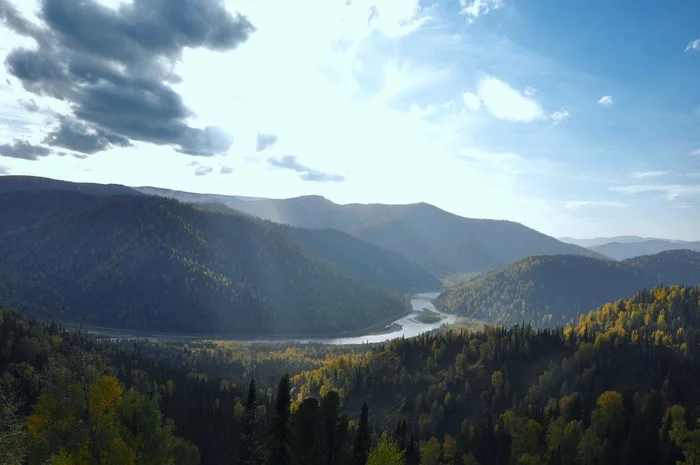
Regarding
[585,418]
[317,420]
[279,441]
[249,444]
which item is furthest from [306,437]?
[585,418]

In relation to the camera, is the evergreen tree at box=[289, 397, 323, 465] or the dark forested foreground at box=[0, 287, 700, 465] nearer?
the dark forested foreground at box=[0, 287, 700, 465]

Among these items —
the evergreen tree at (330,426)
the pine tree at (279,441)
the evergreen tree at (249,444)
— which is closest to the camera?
the pine tree at (279,441)

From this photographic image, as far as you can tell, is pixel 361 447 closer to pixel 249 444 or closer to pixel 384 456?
pixel 384 456

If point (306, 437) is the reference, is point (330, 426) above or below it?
below

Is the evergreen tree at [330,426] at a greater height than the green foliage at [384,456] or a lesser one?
greater

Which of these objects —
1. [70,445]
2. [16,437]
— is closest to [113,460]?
[70,445]

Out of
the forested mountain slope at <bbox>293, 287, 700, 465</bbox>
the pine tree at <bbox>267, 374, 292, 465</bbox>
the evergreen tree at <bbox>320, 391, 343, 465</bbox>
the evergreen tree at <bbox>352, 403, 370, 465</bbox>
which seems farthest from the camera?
the forested mountain slope at <bbox>293, 287, 700, 465</bbox>

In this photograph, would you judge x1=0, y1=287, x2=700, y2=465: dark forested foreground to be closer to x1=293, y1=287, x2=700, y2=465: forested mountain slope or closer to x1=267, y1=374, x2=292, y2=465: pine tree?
x1=267, y1=374, x2=292, y2=465: pine tree

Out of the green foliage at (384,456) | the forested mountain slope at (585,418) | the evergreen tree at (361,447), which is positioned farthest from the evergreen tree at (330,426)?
the forested mountain slope at (585,418)

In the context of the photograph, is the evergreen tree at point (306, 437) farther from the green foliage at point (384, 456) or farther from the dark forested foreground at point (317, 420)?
the green foliage at point (384, 456)

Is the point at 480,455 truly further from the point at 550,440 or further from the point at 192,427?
the point at 192,427

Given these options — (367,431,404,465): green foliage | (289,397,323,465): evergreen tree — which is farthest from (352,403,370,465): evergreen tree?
(289,397,323,465): evergreen tree
